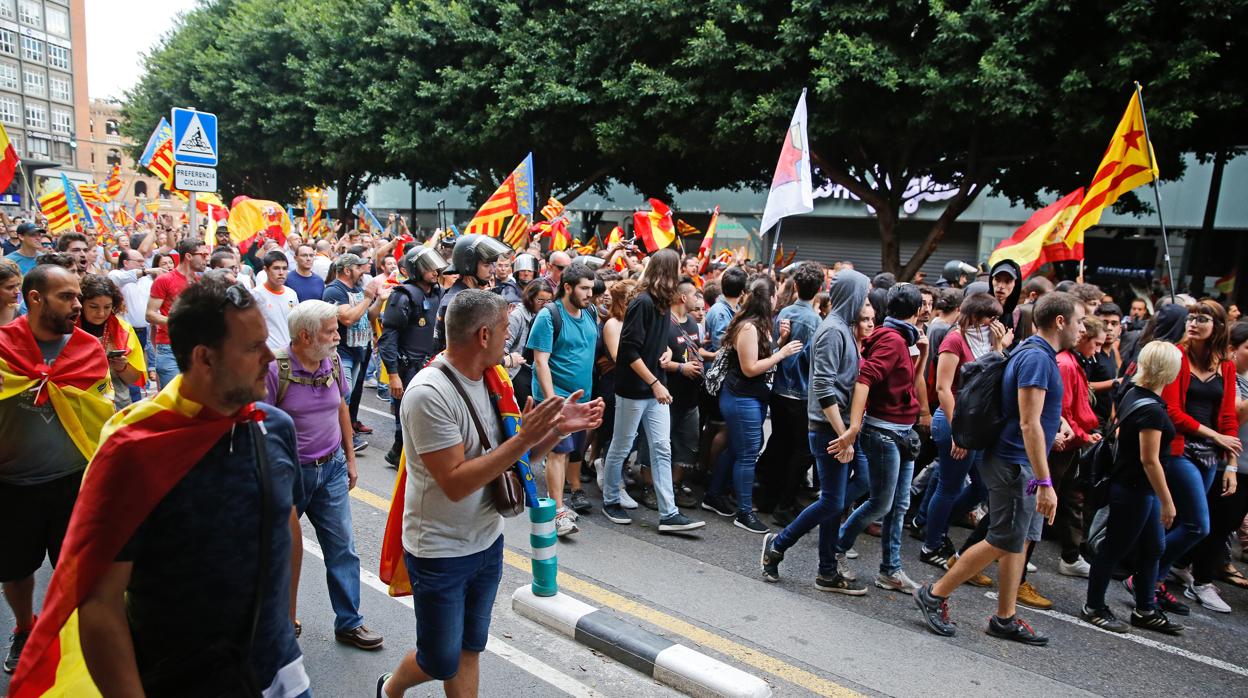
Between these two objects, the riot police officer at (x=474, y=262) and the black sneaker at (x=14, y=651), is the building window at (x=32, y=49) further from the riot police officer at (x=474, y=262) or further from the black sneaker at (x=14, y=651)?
the black sneaker at (x=14, y=651)

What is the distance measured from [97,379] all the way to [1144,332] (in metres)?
6.56

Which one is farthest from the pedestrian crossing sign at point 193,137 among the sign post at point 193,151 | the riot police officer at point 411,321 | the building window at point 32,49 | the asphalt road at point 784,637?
the building window at point 32,49

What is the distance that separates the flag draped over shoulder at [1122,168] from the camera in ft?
24.9

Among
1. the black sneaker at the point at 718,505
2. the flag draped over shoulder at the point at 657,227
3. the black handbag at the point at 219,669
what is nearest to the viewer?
the black handbag at the point at 219,669

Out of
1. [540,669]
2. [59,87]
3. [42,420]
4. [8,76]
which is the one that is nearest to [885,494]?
[540,669]

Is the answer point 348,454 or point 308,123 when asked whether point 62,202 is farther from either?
point 348,454

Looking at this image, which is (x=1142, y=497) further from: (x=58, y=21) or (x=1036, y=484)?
(x=58, y=21)

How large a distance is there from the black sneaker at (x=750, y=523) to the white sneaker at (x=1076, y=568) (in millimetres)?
1975

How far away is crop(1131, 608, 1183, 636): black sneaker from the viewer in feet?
15.9

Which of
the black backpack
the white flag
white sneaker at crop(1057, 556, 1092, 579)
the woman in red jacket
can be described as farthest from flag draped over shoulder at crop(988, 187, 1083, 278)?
the black backpack

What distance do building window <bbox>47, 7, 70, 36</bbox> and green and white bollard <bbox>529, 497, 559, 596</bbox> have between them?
286 ft

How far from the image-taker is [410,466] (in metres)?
2.94

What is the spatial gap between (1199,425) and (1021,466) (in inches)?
58.9

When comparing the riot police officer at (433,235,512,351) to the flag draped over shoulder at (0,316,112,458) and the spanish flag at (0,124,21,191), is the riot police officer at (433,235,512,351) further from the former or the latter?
the spanish flag at (0,124,21,191)
